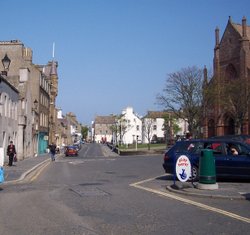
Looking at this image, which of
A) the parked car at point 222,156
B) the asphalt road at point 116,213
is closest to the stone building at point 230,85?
the parked car at point 222,156

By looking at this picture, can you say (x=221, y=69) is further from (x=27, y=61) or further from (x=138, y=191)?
(x=138, y=191)

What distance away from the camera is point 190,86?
2388 inches

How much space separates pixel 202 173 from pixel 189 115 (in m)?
47.3

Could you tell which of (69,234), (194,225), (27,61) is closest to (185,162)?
Answer: (194,225)

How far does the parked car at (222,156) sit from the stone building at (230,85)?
3808 centimetres

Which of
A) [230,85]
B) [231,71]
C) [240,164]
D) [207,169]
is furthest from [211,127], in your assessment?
[207,169]

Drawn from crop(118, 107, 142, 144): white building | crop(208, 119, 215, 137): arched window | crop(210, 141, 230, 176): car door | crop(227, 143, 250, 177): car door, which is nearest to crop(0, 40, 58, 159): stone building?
crop(208, 119, 215, 137): arched window

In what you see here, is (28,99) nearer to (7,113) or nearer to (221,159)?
(7,113)

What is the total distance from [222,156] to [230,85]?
134ft

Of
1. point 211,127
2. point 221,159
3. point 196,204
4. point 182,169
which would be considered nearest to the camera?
point 196,204

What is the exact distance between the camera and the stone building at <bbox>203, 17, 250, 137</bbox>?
55.3 metres

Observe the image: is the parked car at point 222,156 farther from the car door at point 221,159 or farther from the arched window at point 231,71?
the arched window at point 231,71

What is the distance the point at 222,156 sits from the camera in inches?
664

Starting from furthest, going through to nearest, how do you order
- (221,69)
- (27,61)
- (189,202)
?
(221,69) < (27,61) < (189,202)
